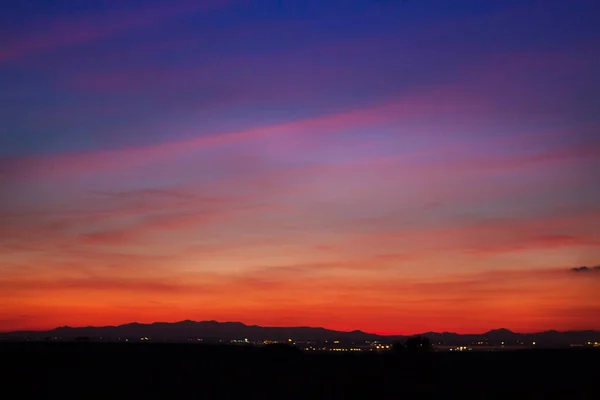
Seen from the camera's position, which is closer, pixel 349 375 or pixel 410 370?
pixel 349 375

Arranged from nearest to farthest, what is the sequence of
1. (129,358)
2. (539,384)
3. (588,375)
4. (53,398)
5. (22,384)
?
(53,398) → (22,384) → (539,384) → (588,375) → (129,358)

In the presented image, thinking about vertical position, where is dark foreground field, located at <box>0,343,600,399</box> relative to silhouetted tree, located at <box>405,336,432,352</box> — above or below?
below

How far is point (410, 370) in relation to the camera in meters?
57.0

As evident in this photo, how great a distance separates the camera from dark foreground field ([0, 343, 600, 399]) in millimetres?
43469

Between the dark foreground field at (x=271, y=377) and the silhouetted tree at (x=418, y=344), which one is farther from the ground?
the silhouetted tree at (x=418, y=344)

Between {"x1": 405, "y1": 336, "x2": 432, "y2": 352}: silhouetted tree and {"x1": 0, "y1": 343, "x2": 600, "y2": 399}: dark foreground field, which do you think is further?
{"x1": 405, "y1": 336, "x2": 432, "y2": 352}: silhouetted tree

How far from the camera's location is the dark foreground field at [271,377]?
4347 cm

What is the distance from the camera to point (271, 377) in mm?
50844

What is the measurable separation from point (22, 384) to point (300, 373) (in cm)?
1990

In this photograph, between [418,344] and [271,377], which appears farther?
[418,344]

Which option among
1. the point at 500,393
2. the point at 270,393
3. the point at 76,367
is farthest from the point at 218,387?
the point at 500,393

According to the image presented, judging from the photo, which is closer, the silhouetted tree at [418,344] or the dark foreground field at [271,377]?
the dark foreground field at [271,377]

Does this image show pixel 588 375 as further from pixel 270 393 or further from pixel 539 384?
pixel 270 393

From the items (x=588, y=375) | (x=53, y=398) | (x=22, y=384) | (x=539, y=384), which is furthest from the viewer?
(x=588, y=375)
